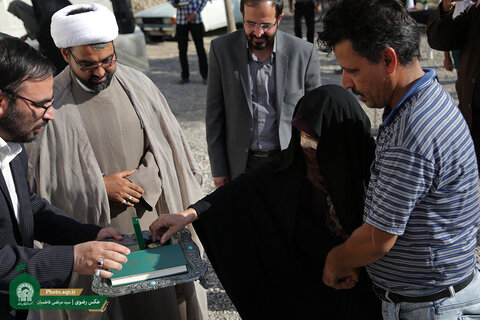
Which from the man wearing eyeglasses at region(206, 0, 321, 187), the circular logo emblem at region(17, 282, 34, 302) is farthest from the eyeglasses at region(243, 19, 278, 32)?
the circular logo emblem at region(17, 282, 34, 302)

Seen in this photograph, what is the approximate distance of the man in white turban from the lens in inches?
110

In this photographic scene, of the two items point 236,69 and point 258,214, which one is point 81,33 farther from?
point 258,214

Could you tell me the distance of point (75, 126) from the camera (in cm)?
284

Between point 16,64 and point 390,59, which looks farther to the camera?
point 16,64

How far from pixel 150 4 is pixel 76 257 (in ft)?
51.1

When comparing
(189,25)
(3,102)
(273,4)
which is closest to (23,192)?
(3,102)

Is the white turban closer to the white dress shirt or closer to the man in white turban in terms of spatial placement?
the man in white turban

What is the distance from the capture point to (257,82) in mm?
3463

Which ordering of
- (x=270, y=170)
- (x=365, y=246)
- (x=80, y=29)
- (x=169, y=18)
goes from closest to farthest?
(x=365, y=246) < (x=270, y=170) < (x=80, y=29) < (x=169, y=18)

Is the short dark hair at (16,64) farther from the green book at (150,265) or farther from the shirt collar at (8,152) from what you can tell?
the green book at (150,265)

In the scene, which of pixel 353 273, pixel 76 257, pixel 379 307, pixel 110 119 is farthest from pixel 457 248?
pixel 110 119

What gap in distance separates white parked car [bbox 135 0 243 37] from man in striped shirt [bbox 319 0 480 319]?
39.5 feet

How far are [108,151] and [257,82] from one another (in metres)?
1.11

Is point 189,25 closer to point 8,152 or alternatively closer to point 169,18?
point 169,18
